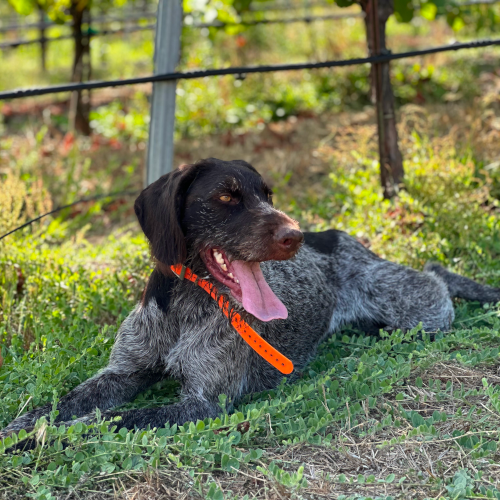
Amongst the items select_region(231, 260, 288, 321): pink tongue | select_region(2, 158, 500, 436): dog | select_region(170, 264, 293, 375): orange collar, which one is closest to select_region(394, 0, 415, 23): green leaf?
select_region(2, 158, 500, 436): dog

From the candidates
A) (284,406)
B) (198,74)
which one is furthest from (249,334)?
(198,74)

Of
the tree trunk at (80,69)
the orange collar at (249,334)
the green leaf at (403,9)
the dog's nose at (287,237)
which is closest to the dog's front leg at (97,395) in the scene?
the orange collar at (249,334)

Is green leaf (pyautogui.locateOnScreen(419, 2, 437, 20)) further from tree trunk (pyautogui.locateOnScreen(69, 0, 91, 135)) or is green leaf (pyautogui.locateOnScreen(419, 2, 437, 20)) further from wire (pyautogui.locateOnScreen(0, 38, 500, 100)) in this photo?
tree trunk (pyautogui.locateOnScreen(69, 0, 91, 135))

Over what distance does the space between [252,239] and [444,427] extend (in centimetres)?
122

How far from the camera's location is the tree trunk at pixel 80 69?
30.6 ft

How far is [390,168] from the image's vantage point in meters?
5.91

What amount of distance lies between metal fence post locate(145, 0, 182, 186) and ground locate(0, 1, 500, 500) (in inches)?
28.9

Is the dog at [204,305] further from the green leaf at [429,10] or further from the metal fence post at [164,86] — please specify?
the green leaf at [429,10]

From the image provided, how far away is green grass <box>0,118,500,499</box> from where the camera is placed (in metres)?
2.72

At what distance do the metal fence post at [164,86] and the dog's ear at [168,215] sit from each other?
205cm

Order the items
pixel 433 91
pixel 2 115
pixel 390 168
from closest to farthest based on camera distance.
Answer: pixel 390 168, pixel 433 91, pixel 2 115

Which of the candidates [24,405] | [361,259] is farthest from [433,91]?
[24,405]

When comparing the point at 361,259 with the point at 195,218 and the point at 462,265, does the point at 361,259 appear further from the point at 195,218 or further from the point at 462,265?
the point at 195,218

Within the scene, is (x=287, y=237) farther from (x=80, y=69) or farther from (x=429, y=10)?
(x=80, y=69)
